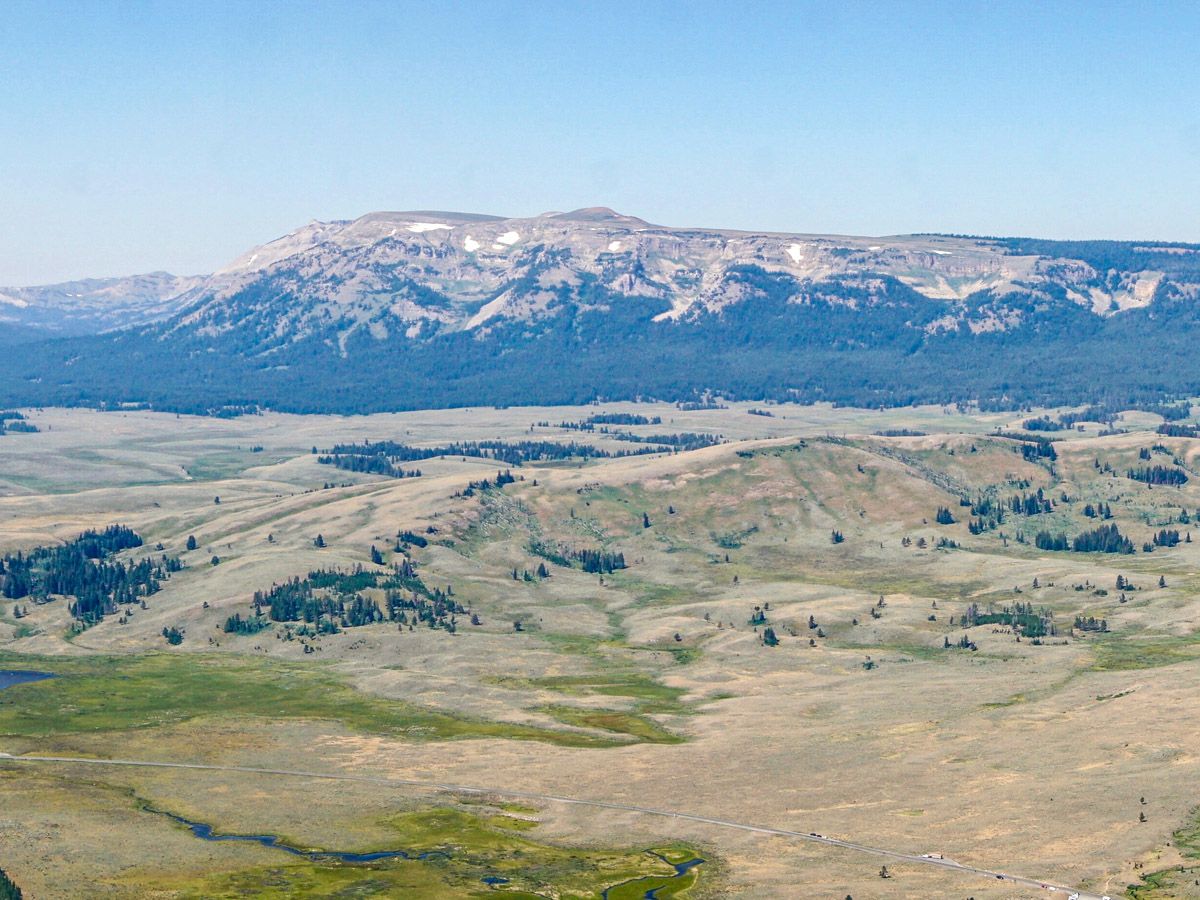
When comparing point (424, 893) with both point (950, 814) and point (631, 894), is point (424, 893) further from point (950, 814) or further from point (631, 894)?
point (950, 814)

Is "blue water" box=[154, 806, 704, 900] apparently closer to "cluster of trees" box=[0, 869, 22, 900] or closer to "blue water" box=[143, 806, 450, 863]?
"blue water" box=[143, 806, 450, 863]

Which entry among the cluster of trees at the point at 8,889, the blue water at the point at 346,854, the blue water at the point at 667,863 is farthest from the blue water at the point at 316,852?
the cluster of trees at the point at 8,889

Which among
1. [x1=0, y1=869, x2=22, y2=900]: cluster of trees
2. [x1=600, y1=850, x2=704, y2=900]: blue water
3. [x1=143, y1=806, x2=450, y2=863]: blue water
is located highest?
[x1=0, y1=869, x2=22, y2=900]: cluster of trees

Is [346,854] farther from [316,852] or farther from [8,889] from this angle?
[8,889]

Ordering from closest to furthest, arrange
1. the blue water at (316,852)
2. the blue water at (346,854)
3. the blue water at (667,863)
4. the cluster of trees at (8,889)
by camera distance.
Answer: the cluster of trees at (8,889), the blue water at (667,863), the blue water at (346,854), the blue water at (316,852)

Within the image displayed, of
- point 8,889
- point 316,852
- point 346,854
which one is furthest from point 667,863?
point 8,889

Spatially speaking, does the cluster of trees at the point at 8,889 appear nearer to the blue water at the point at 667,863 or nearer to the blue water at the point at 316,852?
the blue water at the point at 316,852

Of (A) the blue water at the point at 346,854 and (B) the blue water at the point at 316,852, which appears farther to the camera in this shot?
(B) the blue water at the point at 316,852

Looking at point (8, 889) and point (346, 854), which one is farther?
point (346, 854)

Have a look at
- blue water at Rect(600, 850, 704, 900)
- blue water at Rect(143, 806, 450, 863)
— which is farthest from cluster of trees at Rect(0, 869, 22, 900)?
blue water at Rect(600, 850, 704, 900)

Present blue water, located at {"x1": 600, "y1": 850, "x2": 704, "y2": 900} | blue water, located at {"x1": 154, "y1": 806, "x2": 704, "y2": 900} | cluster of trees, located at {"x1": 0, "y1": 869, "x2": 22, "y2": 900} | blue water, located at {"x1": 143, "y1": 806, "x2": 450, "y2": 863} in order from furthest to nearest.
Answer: blue water, located at {"x1": 143, "y1": 806, "x2": 450, "y2": 863}
blue water, located at {"x1": 154, "y1": 806, "x2": 704, "y2": 900}
blue water, located at {"x1": 600, "y1": 850, "x2": 704, "y2": 900}
cluster of trees, located at {"x1": 0, "y1": 869, "x2": 22, "y2": 900}

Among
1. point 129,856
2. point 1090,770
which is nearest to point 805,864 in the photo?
point 1090,770
